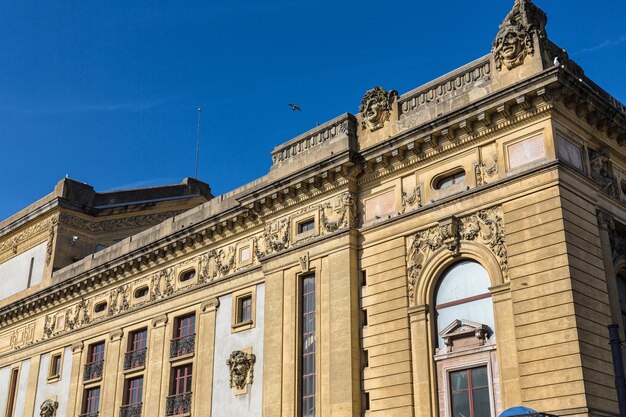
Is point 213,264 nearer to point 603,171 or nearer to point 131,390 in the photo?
point 131,390

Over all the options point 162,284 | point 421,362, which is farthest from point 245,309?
point 421,362

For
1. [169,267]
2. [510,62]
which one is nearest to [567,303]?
[510,62]

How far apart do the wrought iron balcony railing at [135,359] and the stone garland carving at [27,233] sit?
11920 millimetres

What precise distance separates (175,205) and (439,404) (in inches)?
1079

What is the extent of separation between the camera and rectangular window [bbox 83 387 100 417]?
33812 mm

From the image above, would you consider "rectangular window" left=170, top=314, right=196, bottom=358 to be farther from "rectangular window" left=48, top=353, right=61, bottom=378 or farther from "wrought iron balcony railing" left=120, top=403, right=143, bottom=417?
"rectangular window" left=48, top=353, right=61, bottom=378

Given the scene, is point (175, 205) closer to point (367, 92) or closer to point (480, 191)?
point (367, 92)

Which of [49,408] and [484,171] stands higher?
[484,171]

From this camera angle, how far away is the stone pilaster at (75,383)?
3462 cm

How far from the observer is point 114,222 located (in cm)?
4362

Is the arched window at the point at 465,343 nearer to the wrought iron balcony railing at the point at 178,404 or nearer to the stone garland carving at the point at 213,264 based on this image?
the stone garland carving at the point at 213,264

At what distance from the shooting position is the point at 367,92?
26.0m

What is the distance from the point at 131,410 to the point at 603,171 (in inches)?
795

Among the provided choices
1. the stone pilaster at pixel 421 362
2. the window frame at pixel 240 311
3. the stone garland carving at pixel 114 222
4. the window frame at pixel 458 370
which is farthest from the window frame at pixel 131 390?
the window frame at pixel 458 370
